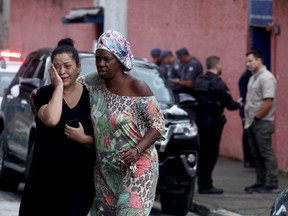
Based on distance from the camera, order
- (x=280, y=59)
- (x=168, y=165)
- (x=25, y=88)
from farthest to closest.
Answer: (x=280, y=59), (x=25, y=88), (x=168, y=165)

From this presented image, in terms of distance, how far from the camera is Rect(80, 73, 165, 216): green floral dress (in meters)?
6.99

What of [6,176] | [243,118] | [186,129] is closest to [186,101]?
[186,129]

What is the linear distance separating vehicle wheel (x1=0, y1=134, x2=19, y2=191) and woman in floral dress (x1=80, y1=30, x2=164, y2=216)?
717cm

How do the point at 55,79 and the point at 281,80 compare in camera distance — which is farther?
the point at 281,80

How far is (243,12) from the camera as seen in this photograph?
18.3 meters

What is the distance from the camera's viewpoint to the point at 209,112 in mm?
13945

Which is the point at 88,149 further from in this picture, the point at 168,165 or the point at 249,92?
the point at 249,92

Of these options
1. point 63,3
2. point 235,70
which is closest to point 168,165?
point 235,70

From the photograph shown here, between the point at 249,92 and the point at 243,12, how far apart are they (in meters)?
4.47

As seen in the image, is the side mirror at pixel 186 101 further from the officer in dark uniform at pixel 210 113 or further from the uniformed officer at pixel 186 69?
the uniformed officer at pixel 186 69

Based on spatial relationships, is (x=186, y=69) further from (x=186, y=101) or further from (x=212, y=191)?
(x=186, y=101)

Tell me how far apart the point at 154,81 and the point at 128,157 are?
6.15 meters

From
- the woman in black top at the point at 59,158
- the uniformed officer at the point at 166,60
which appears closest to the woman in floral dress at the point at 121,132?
the woman in black top at the point at 59,158

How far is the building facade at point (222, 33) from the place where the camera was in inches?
658
